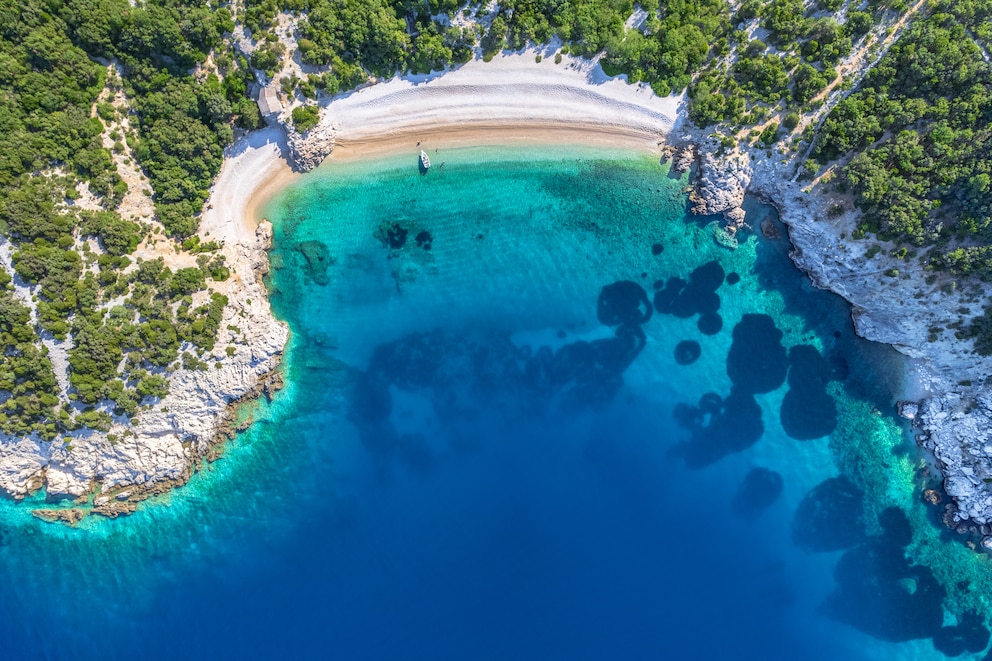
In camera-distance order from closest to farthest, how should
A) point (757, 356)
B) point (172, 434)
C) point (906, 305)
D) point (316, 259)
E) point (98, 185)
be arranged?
1. point (98, 185)
2. point (906, 305)
3. point (172, 434)
4. point (757, 356)
5. point (316, 259)

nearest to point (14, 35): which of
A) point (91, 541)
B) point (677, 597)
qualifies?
point (91, 541)

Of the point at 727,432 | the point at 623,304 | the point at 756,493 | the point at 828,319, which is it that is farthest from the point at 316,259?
the point at 828,319

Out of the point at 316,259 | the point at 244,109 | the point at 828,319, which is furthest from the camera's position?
the point at 316,259

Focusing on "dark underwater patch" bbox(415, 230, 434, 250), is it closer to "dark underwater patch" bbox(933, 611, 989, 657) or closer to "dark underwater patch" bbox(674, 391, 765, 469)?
"dark underwater patch" bbox(674, 391, 765, 469)

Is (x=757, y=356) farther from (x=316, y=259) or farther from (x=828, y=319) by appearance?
(x=316, y=259)

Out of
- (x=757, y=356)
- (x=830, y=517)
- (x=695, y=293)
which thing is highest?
(x=695, y=293)

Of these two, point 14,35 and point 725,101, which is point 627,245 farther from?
point 14,35

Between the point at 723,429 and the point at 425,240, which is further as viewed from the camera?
the point at 425,240
